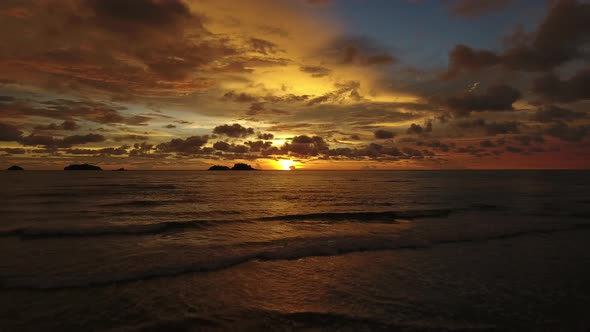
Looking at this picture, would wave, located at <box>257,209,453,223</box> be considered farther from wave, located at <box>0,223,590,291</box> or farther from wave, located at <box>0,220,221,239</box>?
wave, located at <box>0,223,590,291</box>

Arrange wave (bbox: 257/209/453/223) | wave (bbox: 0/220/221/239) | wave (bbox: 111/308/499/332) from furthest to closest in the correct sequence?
wave (bbox: 257/209/453/223) < wave (bbox: 0/220/221/239) < wave (bbox: 111/308/499/332)

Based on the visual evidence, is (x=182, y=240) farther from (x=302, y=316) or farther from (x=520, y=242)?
(x=520, y=242)

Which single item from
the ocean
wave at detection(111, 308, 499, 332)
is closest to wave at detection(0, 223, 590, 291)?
the ocean

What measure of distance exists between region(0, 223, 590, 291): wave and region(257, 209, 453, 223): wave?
8006mm

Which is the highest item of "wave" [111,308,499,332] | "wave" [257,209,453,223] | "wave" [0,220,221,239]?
"wave" [111,308,499,332]

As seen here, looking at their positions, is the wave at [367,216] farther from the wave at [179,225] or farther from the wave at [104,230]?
the wave at [104,230]

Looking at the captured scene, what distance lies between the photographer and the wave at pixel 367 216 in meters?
26.6

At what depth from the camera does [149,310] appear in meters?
8.71

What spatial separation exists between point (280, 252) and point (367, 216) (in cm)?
1459

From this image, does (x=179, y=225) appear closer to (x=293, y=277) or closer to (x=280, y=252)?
(x=280, y=252)

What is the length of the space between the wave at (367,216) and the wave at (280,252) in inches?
→ 315

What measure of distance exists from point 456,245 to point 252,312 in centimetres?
1255

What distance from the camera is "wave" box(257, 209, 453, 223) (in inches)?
1048

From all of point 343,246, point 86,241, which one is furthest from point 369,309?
point 86,241
